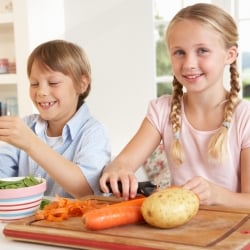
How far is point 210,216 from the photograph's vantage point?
3.41 ft

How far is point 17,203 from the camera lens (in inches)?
43.9

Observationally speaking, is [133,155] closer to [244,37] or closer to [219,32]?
[219,32]

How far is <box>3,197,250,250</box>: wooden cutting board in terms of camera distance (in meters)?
0.86

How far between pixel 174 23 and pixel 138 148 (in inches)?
16.7

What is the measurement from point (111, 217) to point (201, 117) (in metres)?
0.71

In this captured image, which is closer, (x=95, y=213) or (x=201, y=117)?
(x=95, y=213)

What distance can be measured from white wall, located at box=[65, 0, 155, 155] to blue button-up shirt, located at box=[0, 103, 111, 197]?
5.04ft

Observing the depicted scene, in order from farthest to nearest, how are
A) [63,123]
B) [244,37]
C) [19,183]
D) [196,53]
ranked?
[244,37]
[63,123]
[196,53]
[19,183]

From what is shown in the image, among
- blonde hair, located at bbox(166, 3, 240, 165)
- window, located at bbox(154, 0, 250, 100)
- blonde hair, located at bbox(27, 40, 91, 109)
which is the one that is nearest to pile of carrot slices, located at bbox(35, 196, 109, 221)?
blonde hair, located at bbox(166, 3, 240, 165)

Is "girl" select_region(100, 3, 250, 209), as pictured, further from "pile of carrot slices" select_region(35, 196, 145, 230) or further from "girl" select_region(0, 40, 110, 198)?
"pile of carrot slices" select_region(35, 196, 145, 230)

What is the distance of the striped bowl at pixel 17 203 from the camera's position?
1.12 metres

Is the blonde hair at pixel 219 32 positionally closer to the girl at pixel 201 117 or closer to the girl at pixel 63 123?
the girl at pixel 201 117

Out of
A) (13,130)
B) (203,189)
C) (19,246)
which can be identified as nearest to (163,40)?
(13,130)

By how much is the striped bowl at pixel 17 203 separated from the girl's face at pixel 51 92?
557 mm
